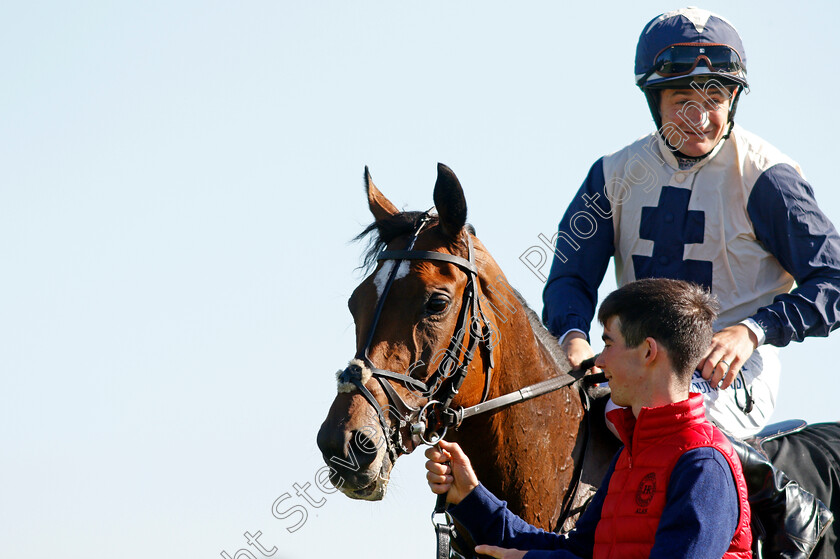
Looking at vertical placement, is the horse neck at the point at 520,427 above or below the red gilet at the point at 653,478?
above

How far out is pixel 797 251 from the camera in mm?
4504

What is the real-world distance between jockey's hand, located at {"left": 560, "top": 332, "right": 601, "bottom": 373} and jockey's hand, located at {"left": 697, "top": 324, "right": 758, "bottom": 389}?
567 millimetres

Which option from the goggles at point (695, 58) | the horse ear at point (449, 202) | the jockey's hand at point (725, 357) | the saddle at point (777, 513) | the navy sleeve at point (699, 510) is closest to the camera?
the navy sleeve at point (699, 510)

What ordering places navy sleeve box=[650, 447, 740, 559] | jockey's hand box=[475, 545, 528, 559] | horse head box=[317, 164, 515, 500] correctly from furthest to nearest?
horse head box=[317, 164, 515, 500]
jockey's hand box=[475, 545, 528, 559]
navy sleeve box=[650, 447, 740, 559]

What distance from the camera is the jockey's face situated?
4734 millimetres

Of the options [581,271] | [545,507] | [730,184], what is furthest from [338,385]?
[730,184]

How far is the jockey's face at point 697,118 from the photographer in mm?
4734

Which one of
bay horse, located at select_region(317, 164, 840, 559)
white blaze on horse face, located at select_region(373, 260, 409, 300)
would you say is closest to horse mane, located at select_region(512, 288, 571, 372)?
bay horse, located at select_region(317, 164, 840, 559)

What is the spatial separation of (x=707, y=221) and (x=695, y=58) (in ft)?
2.81

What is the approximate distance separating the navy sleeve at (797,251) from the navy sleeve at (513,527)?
5.40 ft

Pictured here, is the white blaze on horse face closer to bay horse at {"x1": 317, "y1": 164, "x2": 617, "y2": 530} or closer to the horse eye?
bay horse at {"x1": 317, "y1": 164, "x2": 617, "y2": 530}

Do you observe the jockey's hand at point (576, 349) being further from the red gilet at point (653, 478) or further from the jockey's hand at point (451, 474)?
the red gilet at point (653, 478)

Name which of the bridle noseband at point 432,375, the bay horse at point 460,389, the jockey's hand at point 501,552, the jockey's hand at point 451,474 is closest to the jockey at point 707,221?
the bay horse at point 460,389

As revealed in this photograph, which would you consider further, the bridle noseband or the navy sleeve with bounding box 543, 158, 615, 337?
the navy sleeve with bounding box 543, 158, 615, 337
